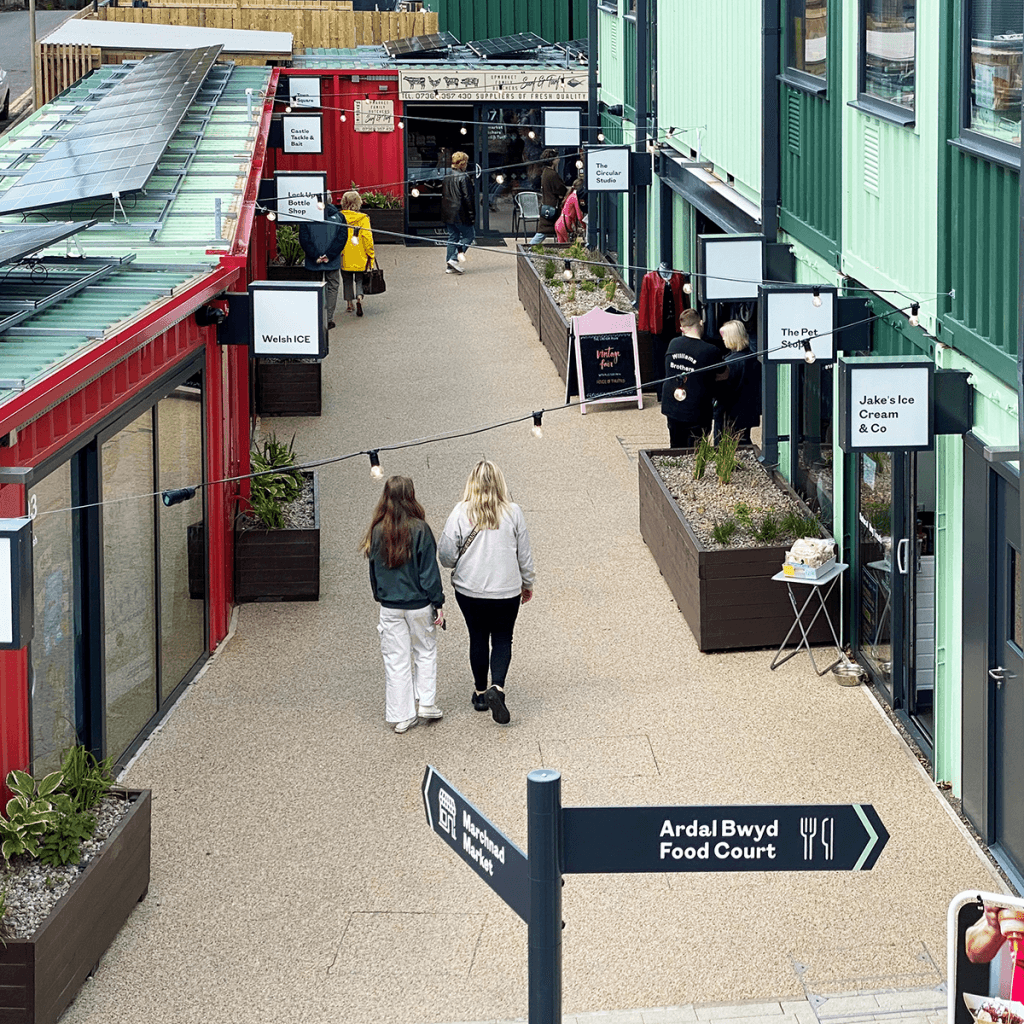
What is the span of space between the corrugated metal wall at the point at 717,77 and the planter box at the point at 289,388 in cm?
458

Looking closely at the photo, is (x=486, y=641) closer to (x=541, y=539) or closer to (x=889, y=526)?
(x=889, y=526)

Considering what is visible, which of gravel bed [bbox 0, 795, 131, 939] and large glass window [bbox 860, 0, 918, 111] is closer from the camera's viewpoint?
gravel bed [bbox 0, 795, 131, 939]

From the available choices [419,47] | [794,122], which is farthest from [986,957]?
[419,47]

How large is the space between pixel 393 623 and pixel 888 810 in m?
2.90

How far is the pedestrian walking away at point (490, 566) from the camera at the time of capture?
9430 millimetres

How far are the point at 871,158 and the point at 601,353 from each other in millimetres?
7433

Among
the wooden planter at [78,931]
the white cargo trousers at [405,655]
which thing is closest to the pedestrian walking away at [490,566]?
the white cargo trousers at [405,655]

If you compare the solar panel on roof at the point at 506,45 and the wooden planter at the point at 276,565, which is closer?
the wooden planter at the point at 276,565

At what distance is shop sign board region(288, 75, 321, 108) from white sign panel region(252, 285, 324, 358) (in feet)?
47.2

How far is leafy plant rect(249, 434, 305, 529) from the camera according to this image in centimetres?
1205

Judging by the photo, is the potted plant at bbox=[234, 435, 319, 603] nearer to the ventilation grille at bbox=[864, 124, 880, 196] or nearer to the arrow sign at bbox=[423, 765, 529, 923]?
the ventilation grille at bbox=[864, 124, 880, 196]

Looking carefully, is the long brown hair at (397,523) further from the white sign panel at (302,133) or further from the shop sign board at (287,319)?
the white sign panel at (302,133)

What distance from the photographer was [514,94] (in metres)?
27.6

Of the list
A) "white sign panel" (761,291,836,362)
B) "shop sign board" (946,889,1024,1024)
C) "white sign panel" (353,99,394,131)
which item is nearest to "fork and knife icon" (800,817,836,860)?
"shop sign board" (946,889,1024,1024)
